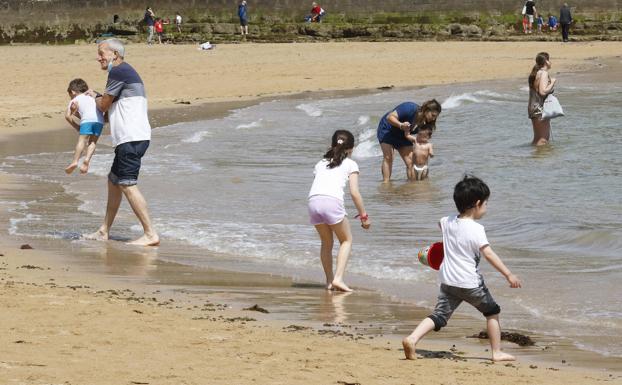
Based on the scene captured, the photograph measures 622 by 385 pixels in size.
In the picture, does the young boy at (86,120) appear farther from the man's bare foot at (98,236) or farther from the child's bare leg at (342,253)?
the child's bare leg at (342,253)

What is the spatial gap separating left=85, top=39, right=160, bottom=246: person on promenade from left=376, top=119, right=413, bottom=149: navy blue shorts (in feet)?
14.4

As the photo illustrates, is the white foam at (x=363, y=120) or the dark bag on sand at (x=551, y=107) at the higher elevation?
the dark bag on sand at (x=551, y=107)

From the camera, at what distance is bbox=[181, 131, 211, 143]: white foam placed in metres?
17.4

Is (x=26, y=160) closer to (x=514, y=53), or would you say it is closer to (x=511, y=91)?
(x=511, y=91)

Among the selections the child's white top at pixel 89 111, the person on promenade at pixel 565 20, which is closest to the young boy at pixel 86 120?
the child's white top at pixel 89 111

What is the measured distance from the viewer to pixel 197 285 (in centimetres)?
777

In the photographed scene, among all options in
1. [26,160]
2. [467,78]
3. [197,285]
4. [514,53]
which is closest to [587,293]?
[197,285]

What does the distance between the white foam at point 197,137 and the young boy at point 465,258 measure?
11.4 m

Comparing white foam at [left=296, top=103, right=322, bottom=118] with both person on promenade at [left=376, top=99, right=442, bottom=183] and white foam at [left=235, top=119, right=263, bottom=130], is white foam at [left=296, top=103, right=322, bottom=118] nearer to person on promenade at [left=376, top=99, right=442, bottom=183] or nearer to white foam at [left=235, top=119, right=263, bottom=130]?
white foam at [left=235, top=119, right=263, bottom=130]

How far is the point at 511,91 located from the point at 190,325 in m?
19.5

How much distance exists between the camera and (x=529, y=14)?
44.5 m

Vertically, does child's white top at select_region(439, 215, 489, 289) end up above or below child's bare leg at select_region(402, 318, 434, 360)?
above

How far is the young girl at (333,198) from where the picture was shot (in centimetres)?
784

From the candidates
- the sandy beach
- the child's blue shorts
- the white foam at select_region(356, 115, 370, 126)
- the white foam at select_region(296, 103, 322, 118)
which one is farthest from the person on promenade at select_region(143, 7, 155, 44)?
the child's blue shorts
